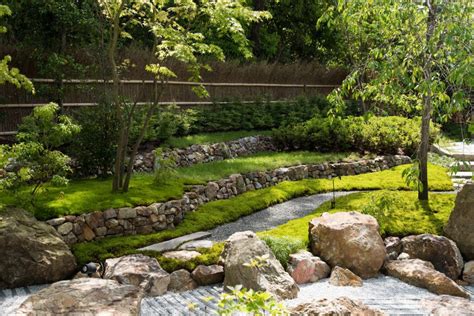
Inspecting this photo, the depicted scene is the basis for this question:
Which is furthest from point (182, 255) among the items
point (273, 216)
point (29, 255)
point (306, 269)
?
point (273, 216)

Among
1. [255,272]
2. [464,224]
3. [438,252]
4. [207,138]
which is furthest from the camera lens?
[207,138]

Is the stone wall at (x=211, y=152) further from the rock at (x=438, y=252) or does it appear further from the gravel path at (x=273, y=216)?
the rock at (x=438, y=252)

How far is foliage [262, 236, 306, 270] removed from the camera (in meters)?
6.73

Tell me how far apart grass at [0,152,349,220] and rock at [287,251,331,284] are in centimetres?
281

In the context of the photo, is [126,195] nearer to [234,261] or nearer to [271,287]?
[234,261]

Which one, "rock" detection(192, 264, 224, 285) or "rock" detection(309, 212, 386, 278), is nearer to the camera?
"rock" detection(192, 264, 224, 285)

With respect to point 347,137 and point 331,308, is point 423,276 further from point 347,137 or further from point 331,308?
point 347,137

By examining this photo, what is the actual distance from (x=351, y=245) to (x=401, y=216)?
196cm

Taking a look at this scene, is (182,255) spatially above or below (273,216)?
above

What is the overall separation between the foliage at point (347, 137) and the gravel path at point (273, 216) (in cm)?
342

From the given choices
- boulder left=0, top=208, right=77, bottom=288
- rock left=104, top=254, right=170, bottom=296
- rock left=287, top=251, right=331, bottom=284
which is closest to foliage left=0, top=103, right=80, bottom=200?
boulder left=0, top=208, right=77, bottom=288

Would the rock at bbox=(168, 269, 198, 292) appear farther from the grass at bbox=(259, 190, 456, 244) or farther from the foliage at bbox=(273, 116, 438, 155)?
the foliage at bbox=(273, 116, 438, 155)

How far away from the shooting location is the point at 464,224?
7.44 meters

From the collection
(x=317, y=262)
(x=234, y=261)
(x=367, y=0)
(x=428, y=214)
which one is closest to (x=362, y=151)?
(x=428, y=214)
